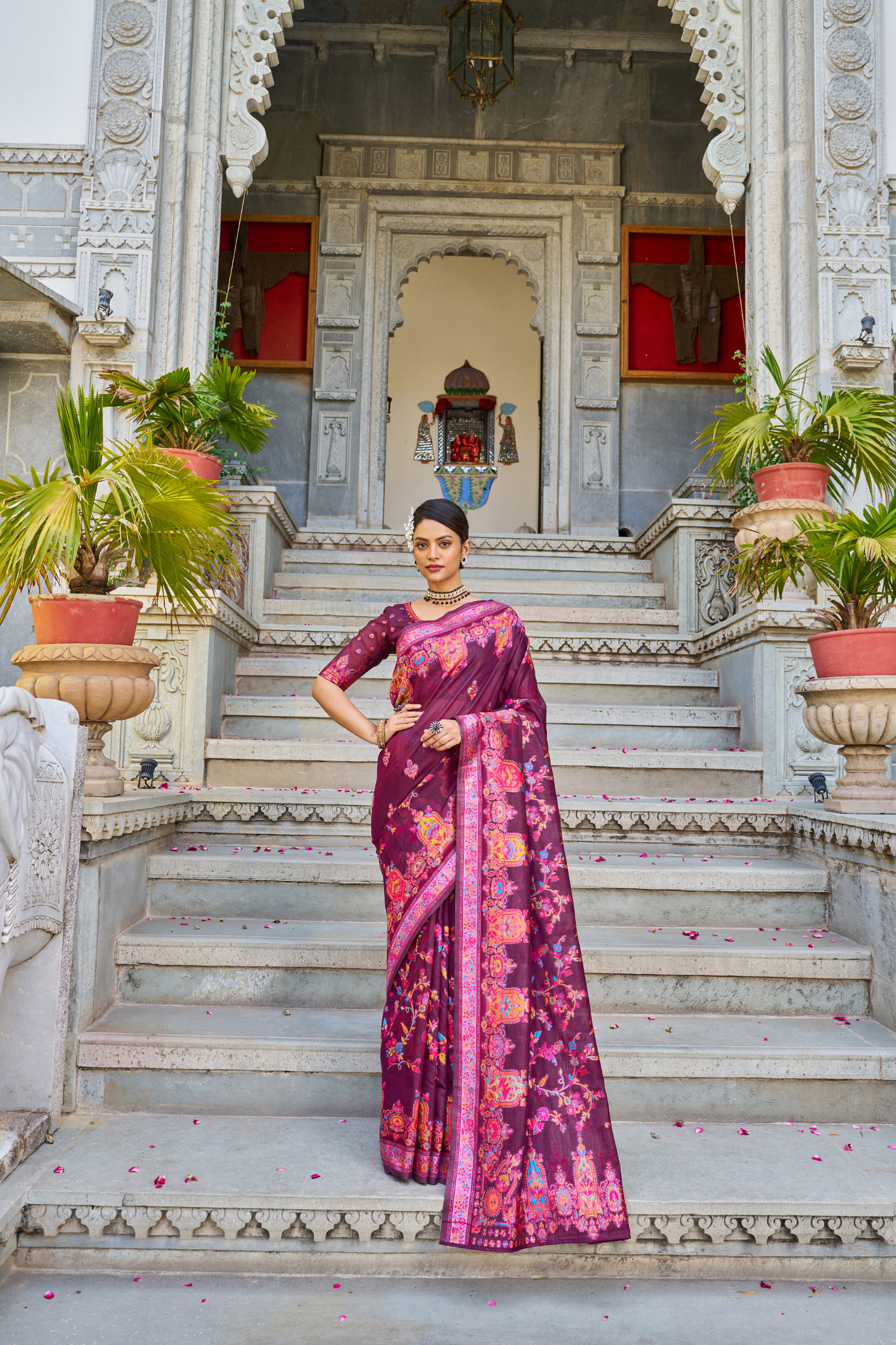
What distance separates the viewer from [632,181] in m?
8.66

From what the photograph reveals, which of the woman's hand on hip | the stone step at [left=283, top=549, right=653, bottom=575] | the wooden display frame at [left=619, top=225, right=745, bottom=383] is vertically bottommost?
the woman's hand on hip

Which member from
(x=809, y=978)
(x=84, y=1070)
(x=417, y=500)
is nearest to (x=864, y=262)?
(x=809, y=978)

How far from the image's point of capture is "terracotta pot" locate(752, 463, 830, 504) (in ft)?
14.9

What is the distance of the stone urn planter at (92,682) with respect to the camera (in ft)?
9.98

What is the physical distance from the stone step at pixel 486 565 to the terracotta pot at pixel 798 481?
1.58 meters

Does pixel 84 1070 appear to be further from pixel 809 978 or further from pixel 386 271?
pixel 386 271

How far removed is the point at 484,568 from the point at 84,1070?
4.17 metres

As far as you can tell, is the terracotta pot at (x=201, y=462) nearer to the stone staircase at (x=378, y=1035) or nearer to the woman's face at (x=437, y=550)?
the stone staircase at (x=378, y=1035)

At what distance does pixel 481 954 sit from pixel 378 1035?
66cm

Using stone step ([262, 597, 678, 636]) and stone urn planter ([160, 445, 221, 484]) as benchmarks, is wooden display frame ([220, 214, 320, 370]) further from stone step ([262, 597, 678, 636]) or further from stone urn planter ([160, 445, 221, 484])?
stone urn planter ([160, 445, 221, 484])

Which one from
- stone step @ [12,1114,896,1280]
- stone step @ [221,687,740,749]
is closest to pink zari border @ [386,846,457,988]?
stone step @ [12,1114,896,1280]

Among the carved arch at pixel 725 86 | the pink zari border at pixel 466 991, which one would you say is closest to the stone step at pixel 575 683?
the pink zari border at pixel 466 991

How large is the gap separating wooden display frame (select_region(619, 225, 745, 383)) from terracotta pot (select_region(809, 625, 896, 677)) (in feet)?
18.6

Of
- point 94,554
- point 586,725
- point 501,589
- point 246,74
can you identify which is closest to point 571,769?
point 586,725
